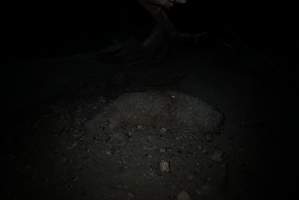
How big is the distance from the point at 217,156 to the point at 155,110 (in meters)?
0.79

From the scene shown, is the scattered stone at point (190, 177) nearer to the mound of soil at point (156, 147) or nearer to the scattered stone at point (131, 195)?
the mound of soil at point (156, 147)

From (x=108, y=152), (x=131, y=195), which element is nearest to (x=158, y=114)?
(x=108, y=152)

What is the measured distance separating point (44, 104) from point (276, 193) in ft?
7.88

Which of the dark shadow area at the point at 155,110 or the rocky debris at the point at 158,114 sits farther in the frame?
the rocky debris at the point at 158,114

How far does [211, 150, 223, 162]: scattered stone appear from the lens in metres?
2.64

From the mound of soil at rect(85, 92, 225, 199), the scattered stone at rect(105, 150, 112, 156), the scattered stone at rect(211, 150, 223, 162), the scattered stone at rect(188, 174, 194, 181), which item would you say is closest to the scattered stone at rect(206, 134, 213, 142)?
the mound of soil at rect(85, 92, 225, 199)

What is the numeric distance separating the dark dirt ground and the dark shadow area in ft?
0.03

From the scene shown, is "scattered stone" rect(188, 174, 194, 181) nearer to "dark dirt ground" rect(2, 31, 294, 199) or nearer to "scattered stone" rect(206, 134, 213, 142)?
"dark dirt ground" rect(2, 31, 294, 199)

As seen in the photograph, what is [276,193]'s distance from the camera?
2.37m

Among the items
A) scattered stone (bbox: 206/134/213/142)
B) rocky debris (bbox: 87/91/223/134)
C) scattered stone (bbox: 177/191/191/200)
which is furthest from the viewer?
rocky debris (bbox: 87/91/223/134)

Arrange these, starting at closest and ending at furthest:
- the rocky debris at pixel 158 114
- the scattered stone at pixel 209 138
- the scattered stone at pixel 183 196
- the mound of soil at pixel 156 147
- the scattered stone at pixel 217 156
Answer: the scattered stone at pixel 183 196, the mound of soil at pixel 156 147, the scattered stone at pixel 217 156, the scattered stone at pixel 209 138, the rocky debris at pixel 158 114

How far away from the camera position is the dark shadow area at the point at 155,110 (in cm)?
246

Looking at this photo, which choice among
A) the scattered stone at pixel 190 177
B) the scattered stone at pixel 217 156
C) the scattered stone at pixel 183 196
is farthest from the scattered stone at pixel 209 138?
the scattered stone at pixel 183 196

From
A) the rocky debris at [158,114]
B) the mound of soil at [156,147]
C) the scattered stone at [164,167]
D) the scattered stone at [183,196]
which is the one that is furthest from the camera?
the rocky debris at [158,114]
